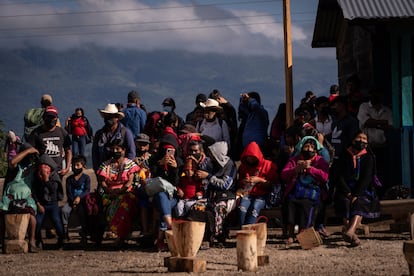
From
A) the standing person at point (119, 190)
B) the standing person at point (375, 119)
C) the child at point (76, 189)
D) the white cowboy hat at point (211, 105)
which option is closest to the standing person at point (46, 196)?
the child at point (76, 189)

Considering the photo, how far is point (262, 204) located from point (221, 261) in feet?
5.42

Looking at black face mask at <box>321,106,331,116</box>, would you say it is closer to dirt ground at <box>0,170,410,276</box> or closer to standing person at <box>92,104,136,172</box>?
dirt ground at <box>0,170,410,276</box>

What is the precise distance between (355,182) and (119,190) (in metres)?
3.22

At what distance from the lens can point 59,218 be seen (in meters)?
12.0

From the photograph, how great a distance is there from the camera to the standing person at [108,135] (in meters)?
12.1

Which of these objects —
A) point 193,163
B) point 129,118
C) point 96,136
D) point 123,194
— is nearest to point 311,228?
point 193,163

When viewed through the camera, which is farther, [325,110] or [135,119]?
[135,119]

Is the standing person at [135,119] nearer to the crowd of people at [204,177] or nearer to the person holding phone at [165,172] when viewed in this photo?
the crowd of people at [204,177]

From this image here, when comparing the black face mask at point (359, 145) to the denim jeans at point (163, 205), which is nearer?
the denim jeans at point (163, 205)

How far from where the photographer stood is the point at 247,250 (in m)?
9.12

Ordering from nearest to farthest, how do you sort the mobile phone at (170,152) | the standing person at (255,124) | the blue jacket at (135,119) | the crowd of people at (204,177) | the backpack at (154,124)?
the crowd of people at (204,177) < the mobile phone at (170,152) < the standing person at (255,124) < the backpack at (154,124) < the blue jacket at (135,119)

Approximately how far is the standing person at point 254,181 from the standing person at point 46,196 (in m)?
2.61

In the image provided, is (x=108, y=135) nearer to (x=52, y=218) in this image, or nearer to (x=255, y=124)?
(x=52, y=218)

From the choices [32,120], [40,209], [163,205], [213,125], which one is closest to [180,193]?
[163,205]
